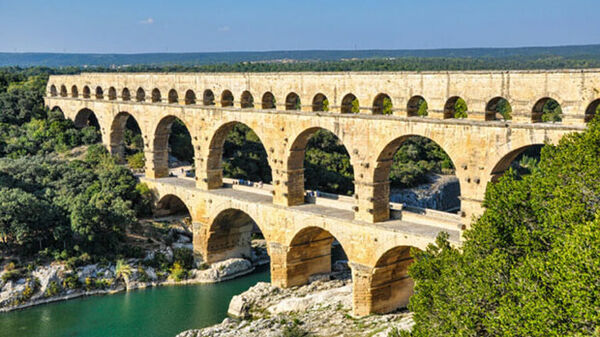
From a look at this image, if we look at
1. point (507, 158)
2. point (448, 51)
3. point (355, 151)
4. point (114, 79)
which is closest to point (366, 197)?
point (355, 151)

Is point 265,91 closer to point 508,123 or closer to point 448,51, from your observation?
point 508,123

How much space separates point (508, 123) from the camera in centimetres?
1852

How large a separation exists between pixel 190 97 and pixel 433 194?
18483 millimetres

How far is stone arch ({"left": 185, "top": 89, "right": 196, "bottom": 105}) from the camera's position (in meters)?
30.2

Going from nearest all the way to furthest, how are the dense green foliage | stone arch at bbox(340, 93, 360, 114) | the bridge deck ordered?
1. the dense green foliage
2. the bridge deck
3. stone arch at bbox(340, 93, 360, 114)

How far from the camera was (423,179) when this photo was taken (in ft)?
144

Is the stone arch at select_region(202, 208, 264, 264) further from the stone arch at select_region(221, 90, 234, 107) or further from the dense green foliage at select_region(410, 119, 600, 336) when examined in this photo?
the dense green foliage at select_region(410, 119, 600, 336)

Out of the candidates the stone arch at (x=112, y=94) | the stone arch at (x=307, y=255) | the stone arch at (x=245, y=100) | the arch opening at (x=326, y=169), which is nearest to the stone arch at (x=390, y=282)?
the stone arch at (x=307, y=255)

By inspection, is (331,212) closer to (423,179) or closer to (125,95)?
(125,95)

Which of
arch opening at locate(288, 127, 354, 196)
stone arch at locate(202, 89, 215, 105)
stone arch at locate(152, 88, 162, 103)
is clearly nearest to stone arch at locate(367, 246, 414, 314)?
stone arch at locate(202, 89, 215, 105)

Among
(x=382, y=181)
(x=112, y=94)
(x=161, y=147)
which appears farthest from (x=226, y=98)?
(x=112, y=94)

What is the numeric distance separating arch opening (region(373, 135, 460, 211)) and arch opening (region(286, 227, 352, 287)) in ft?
43.7

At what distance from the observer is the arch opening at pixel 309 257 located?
82.7 feet

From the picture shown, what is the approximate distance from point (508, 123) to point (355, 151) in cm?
568
